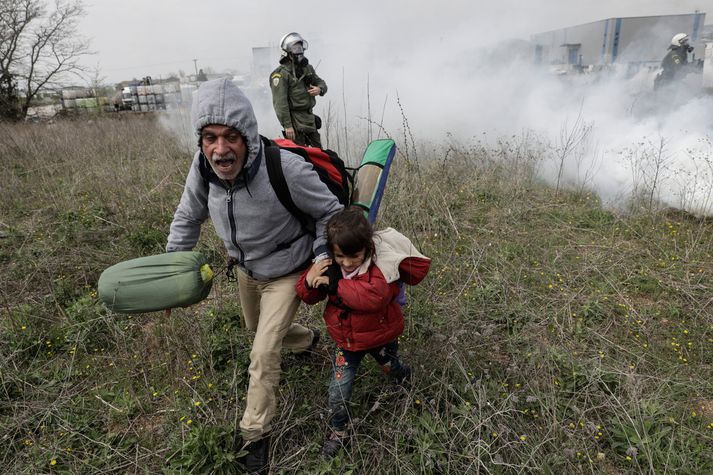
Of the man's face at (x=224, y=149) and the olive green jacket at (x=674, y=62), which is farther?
the olive green jacket at (x=674, y=62)

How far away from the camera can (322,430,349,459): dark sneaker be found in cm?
193

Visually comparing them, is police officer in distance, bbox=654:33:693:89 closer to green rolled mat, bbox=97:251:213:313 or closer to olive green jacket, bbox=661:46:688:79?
olive green jacket, bbox=661:46:688:79

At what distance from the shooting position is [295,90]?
16.5 ft

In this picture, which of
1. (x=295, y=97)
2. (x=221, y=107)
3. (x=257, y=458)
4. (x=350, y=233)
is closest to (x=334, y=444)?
(x=257, y=458)

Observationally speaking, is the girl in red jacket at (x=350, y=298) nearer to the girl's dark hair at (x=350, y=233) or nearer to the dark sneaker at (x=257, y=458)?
the girl's dark hair at (x=350, y=233)

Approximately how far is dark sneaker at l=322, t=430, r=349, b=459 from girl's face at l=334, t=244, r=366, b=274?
823mm

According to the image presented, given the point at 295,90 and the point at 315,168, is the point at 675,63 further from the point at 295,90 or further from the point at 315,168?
the point at 315,168

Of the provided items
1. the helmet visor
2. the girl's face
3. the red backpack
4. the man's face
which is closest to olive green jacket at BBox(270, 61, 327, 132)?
the helmet visor

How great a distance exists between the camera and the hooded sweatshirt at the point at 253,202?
168cm

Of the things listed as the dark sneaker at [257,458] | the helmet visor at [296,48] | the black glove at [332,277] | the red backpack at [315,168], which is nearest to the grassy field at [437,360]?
the dark sneaker at [257,458]

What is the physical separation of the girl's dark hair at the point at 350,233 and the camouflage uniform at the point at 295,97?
143 inches

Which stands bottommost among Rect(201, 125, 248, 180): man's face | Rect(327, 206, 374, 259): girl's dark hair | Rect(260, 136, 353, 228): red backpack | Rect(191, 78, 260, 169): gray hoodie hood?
Rect(327, 206, 374, 259): girl's dark hair

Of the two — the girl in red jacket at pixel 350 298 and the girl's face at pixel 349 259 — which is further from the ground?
the girl's face at pixel 349 259

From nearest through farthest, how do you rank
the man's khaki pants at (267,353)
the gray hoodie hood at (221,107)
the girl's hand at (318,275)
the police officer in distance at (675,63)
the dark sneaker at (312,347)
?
the gray hoodie hood at (221,107) → the girl's hand at (318,275) → the man's khaki pants at (267,353) → the dark sneaker at (312,347) → the police officer in distance at (675,63)
